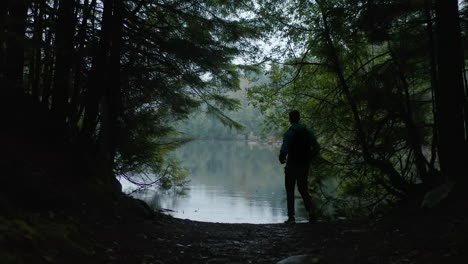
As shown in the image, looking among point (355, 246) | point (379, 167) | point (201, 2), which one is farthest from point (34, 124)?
point (379, 167)

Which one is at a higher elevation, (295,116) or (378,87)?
(378,87)

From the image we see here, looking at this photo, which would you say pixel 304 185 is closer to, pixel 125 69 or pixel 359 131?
pixel 359 131

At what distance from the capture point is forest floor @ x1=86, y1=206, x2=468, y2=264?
3432mm

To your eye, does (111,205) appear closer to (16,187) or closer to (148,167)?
(16,187)

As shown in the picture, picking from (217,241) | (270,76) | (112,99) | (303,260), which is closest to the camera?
(303,260)

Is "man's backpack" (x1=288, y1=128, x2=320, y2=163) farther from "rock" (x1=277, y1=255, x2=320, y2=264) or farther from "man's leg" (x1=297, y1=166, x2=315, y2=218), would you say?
"rock" (x1=277, y1=255, x2=320, y2=264)

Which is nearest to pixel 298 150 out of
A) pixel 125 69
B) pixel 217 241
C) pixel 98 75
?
pixel 217 241

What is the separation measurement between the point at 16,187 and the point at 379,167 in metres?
5.83

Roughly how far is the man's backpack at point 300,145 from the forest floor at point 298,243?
1.18 metres

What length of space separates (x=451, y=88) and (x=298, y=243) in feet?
9.21

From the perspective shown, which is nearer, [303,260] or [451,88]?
[303,260]

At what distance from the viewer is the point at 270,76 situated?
8.59 meters

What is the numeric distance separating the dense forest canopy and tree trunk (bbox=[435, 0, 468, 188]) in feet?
0.04

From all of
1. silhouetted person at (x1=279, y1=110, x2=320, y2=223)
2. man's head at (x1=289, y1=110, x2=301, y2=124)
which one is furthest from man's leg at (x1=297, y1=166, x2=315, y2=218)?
man's head at (x1=289, y1=110, x2=301, y2=124)
